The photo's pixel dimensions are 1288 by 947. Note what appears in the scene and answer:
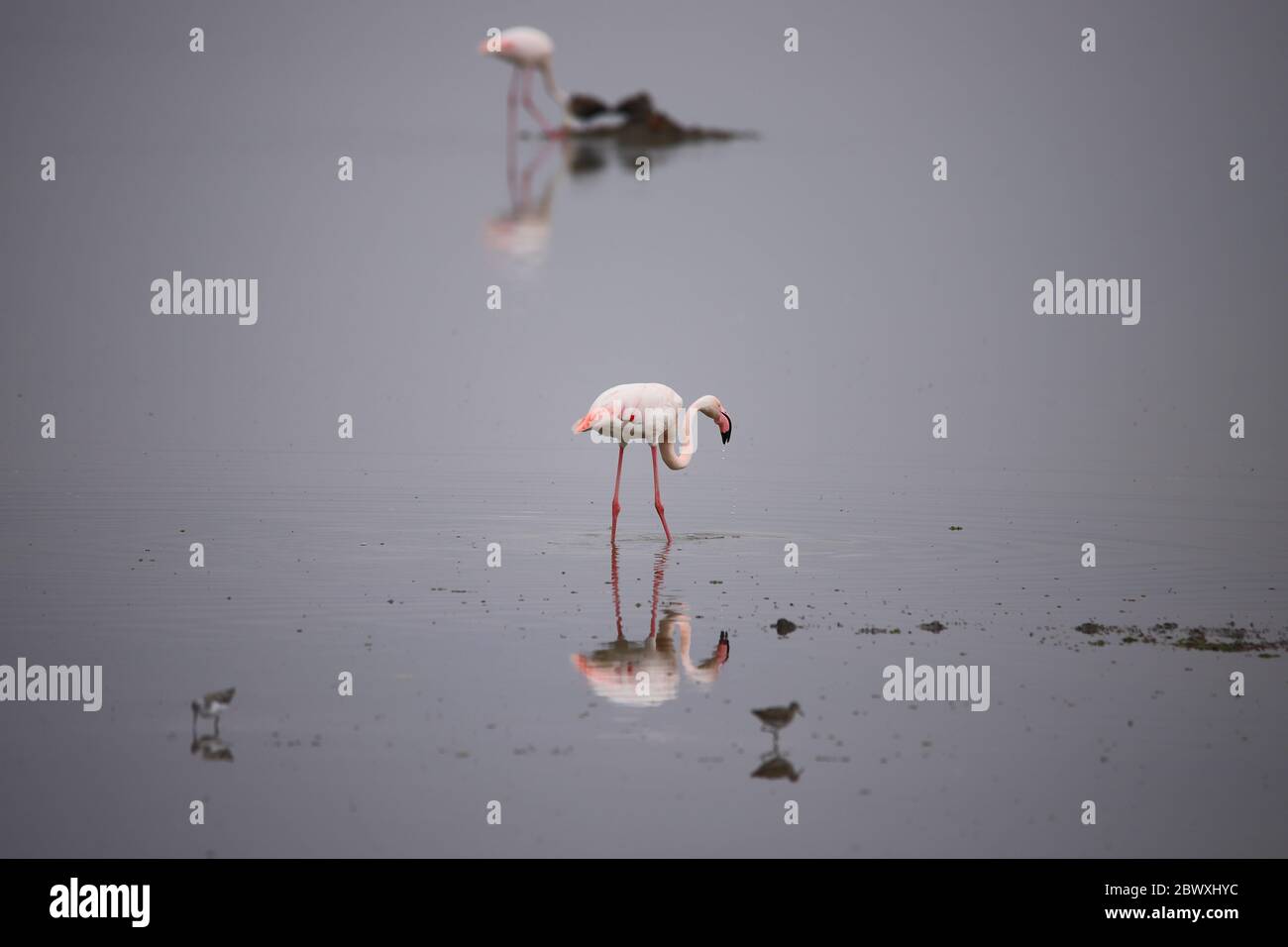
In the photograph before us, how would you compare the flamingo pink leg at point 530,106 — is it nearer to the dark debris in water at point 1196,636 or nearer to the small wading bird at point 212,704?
the dark debris in water at point 1196,636

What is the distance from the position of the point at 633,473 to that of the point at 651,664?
12.1 meters

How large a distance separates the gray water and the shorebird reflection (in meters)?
0.08

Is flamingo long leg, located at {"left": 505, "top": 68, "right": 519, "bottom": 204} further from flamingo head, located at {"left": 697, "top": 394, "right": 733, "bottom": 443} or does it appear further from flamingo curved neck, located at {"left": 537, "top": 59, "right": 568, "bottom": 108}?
flamingo head, located at {"left": 697, "top": 394, "right": 733, "bottom": 443}

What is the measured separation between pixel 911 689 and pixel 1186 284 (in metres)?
31.9

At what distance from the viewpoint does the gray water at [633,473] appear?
1329 centimetres

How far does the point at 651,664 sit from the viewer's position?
16141 millimetres

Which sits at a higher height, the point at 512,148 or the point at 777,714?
the point at 512,148

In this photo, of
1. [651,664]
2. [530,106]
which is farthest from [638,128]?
[651,664]

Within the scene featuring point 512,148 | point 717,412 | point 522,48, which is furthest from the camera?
point 512,148

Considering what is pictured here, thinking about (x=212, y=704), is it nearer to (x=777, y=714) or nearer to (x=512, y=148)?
(x=777, y=714)

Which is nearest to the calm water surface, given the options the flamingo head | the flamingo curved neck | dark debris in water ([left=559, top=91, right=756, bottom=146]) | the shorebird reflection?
the shorebird reflection

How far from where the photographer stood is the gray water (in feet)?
43.6

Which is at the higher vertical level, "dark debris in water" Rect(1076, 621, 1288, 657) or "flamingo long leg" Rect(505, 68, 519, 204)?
"flamingo long leg" Rect(505, 68, 519, 204)
